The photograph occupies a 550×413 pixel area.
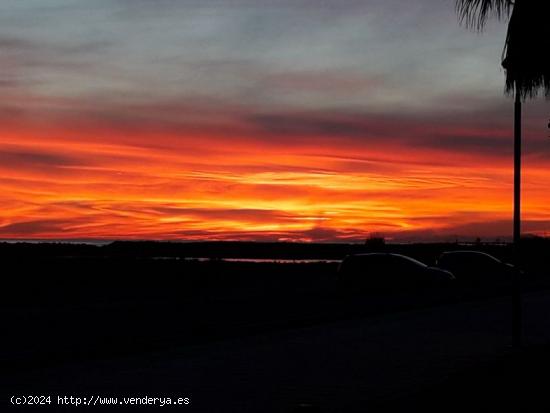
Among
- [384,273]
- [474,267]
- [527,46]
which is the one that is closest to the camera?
[527,46]

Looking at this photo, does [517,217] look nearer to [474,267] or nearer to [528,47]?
[528,47]

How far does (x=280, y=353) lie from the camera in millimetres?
16703

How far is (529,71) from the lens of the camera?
15016mm

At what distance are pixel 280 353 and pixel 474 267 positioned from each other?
32.9 m

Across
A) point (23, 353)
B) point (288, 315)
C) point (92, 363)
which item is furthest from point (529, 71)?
point (288, 315)

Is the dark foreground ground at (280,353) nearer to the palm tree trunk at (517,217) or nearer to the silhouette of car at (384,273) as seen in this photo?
the palm tree trunk at (517,217)

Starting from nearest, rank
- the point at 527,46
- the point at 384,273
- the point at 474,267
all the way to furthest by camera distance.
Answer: the point at 527,46
the point at 384,273
the point at 474,267

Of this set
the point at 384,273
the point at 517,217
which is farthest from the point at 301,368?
the point at 384,273

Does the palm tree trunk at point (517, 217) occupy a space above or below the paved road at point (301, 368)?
above

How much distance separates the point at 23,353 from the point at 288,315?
9.48m

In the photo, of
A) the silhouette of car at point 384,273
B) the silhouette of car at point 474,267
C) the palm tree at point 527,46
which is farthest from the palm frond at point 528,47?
the silhouette of car at point 474,267

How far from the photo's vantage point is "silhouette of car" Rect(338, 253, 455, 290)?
37.3 meters

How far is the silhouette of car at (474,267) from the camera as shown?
4725 cm

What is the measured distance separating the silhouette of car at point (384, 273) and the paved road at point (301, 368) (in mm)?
15132
